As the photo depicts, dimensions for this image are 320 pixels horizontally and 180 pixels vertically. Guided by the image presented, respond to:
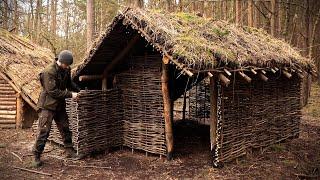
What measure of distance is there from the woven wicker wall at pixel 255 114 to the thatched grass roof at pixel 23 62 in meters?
5.99

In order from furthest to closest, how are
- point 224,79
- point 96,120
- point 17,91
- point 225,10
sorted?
point 225,10, point 17,91, point 96,120, point 224,79

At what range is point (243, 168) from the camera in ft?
25.4

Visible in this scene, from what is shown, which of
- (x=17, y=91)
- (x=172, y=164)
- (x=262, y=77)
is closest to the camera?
(x=172, y=164)

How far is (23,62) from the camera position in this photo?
12273 mm

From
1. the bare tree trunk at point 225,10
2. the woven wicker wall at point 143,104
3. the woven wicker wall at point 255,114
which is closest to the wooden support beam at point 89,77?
the woven wicker wall at point 143,104

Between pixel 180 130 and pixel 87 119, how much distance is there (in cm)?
369

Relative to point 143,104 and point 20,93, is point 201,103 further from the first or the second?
point 20,93

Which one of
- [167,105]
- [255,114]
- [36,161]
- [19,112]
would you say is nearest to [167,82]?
[167,105]

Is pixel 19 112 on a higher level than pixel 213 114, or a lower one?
lower

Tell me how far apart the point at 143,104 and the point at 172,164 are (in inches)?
59.3

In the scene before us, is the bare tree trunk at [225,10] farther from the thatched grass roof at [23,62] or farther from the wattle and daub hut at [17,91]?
the wattle and daub hut at [17,91]

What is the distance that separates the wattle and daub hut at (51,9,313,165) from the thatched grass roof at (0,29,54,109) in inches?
111

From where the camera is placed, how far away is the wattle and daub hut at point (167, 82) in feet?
24.2

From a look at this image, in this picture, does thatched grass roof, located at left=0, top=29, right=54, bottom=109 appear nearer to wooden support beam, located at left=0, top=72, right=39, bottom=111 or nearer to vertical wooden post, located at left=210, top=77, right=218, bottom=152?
wooden support beam, located at left=0, top=72, right=39, bottom=111
